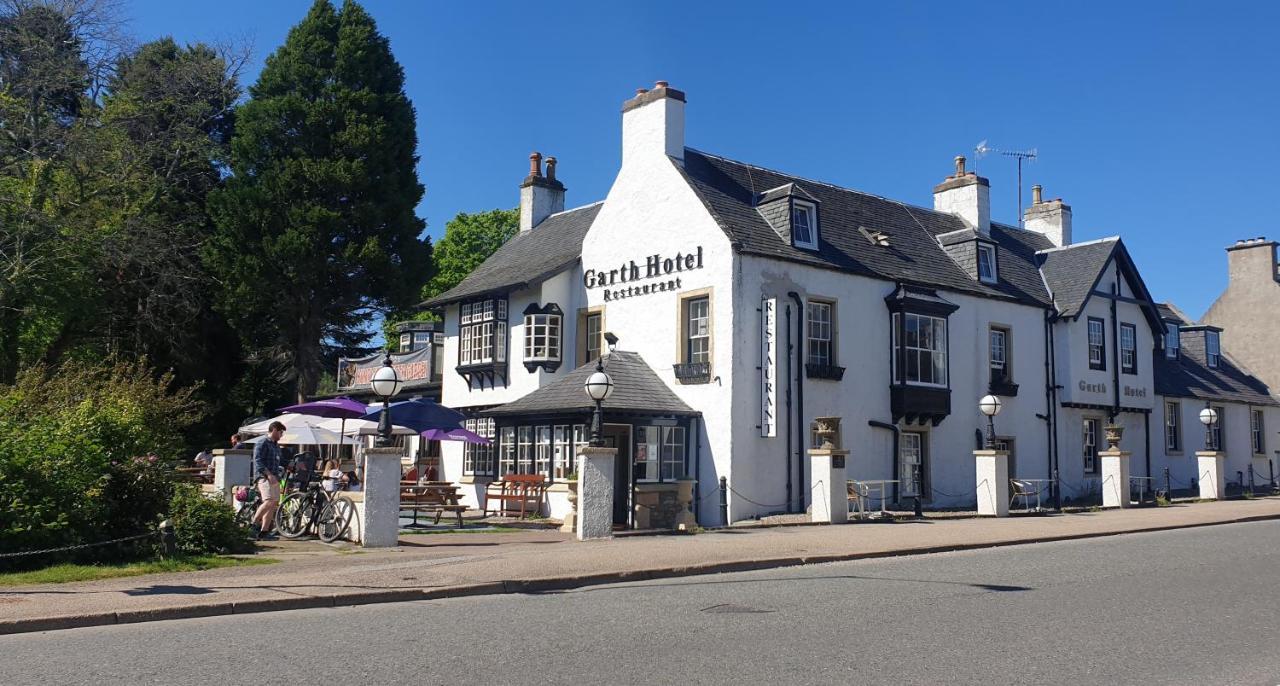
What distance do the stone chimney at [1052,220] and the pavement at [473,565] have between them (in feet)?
53.6

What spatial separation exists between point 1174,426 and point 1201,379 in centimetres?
318

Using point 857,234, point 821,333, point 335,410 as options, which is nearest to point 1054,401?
point 857,234

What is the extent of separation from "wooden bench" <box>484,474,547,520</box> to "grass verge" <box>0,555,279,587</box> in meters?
9.69

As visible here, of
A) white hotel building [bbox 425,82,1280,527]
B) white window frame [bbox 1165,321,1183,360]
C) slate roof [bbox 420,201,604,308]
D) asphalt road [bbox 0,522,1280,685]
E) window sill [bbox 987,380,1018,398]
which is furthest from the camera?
white window frame [bbox 1165,321,1183,360]

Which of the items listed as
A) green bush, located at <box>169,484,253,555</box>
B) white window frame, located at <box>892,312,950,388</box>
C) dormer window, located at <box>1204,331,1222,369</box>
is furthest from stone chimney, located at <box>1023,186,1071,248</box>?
green bush, located at <box>169,484,253,555</box>

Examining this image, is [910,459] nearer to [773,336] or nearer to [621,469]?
[773,336]

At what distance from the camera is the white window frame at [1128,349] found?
32625 mm

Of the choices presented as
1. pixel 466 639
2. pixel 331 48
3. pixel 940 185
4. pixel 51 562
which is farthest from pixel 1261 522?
pixel 331 48

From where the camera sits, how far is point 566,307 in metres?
27.9

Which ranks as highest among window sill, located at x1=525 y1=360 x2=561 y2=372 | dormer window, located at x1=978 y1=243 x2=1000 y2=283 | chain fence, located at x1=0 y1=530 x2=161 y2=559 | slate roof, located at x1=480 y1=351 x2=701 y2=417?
dormer window, located at x1=978 y1=243 x2=1000 y2=283

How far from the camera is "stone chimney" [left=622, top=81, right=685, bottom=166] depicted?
83.0 ft

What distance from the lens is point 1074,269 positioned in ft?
106

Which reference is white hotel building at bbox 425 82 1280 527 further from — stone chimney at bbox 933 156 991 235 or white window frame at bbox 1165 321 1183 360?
white window frame at bbox 1165 321 1183 360

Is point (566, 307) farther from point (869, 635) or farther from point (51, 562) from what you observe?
point (869, 635)
